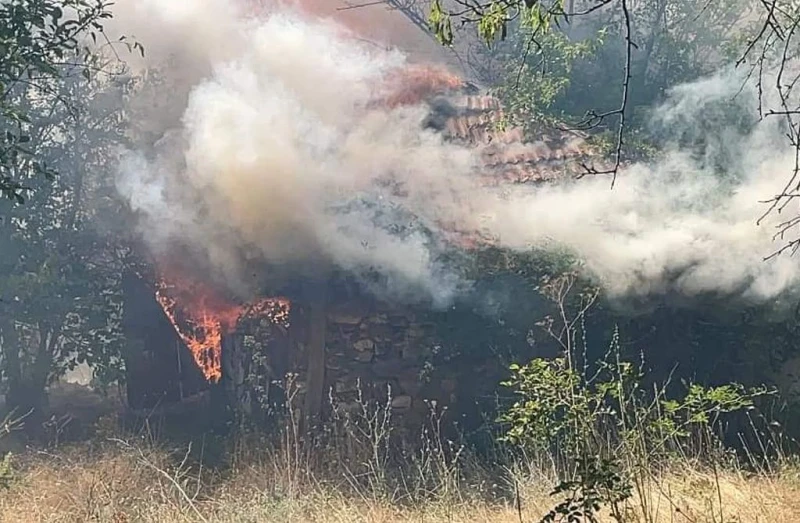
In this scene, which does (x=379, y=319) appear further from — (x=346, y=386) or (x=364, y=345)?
(x=346, y=386)

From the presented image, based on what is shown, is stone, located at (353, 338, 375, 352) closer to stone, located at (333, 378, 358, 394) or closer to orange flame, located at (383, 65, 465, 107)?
stone, located at (333, 378, 358, 394)

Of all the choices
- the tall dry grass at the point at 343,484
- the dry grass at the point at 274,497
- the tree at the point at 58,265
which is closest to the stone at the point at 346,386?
the tall dry grass at the point at 343,484

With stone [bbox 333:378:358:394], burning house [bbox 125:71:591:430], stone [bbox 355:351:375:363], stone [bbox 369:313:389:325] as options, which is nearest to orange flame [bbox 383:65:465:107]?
burning house [bbox 125:71:591:430]

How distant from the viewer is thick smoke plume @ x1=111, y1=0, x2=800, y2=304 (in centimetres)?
862

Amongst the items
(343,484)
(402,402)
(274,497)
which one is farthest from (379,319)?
(274,497)

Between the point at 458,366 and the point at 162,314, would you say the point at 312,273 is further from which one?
the point at 162,314

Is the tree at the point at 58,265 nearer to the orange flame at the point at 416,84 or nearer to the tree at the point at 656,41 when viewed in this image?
the orange flame at the point at 416,84

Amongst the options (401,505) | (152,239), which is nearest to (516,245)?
(401,505)

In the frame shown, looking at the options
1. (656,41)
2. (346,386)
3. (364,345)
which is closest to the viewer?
(346,386)

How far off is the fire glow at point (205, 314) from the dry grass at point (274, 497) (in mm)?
1666

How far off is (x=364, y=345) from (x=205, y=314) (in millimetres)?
2489

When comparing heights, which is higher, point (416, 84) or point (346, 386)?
point (416, 84)

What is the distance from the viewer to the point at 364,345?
30.7ft

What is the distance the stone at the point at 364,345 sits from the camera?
367 inches
